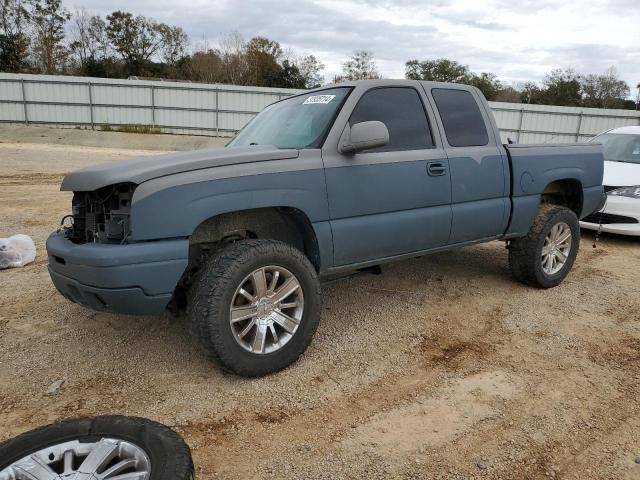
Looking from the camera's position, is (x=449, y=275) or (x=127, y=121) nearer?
(x=449, y=275)

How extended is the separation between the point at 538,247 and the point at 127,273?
3.87m

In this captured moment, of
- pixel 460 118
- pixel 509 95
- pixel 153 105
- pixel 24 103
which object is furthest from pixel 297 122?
pixel 509 95

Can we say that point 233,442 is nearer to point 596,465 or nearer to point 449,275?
point 596,465

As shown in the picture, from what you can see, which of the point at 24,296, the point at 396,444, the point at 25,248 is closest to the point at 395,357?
the point at 396,444

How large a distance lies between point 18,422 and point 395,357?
7.88 ft

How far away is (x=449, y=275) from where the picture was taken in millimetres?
5684

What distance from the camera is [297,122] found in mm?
4082

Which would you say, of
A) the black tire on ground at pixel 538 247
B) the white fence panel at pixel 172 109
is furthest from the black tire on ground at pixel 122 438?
the white fence panel at pixel 172 109

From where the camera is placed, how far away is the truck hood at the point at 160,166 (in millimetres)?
3010

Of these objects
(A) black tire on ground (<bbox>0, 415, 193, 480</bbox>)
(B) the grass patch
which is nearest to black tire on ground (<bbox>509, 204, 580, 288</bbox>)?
(A) black tire on ground (<bbox>0, 415, 193, 480</bbox>)

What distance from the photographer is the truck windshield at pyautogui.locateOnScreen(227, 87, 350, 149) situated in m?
3.82

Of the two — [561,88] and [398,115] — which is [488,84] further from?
[398,115]

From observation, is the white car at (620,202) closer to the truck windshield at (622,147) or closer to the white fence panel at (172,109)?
the truck windshield at (622,147)

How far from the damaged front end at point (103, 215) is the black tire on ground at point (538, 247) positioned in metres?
3.77
